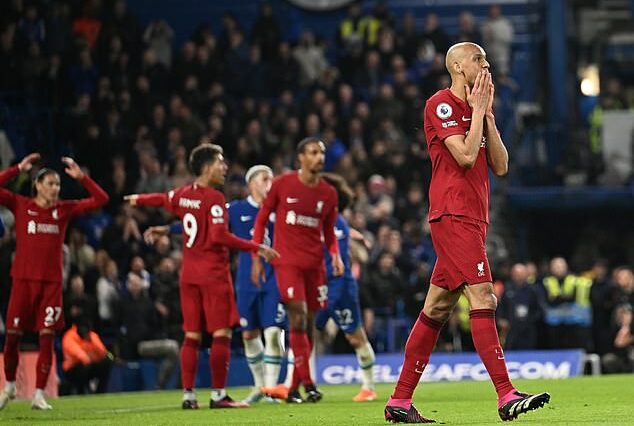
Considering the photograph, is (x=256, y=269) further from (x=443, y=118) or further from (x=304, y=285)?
(x=443, y=118)

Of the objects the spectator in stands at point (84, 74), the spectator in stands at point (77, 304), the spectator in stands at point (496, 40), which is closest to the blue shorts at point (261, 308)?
the spectator in stands at point (77, 304)

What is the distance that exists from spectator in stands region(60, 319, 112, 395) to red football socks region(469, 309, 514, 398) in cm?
1046

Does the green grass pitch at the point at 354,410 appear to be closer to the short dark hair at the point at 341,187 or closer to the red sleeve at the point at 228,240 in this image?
the red sleeve at the point at 228,240

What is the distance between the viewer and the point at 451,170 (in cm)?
889

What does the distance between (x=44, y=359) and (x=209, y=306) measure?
1942 mm

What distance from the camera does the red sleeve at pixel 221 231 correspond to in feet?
40.2

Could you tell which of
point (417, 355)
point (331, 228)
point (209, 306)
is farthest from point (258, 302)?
point (417, 355)

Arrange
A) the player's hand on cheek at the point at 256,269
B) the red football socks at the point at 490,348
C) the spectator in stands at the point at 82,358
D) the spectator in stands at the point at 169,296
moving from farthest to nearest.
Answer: the spectator in stands at the point at 169,296 < the spectator in stands at the point at 82,358 < the player's hand on cheek at the point at 256,269 < the red football socks at the point at 490,348

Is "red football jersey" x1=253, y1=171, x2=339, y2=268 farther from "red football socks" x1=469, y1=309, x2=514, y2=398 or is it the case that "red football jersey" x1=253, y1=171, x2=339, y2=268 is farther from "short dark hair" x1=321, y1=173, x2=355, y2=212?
"red football socks" x1=469, y1=309, x2=514, y2=398

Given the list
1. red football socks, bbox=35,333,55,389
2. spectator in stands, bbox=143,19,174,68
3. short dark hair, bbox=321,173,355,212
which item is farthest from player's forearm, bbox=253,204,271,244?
spectator in stands, bbox=143,19,174,68

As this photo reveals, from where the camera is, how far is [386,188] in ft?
77.7

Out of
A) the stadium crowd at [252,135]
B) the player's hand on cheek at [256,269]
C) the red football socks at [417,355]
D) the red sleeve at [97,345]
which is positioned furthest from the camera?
the stadium crowd at [252,135]

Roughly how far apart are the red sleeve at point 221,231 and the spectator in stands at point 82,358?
642cm

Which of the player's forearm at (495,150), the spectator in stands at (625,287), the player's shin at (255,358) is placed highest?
the player's forearm at (495,150)
